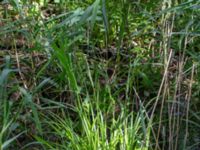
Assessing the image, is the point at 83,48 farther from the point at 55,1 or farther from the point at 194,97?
the point at 194,97

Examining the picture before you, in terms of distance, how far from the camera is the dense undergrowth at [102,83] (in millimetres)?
2006

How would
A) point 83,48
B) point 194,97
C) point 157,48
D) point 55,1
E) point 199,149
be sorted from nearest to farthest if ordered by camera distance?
point 199,149 < point 194,97 < point 157,48 < point 83,48 < point 55,1

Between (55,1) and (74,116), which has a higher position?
(55,1)

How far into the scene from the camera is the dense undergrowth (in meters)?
2.01

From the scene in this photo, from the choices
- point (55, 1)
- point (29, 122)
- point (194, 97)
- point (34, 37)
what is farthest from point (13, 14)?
point (194, 97)

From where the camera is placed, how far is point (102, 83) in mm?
2900

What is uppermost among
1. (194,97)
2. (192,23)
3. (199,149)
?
(192,23)

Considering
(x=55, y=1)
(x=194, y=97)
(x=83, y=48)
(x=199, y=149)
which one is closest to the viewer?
(x=199, y=149)

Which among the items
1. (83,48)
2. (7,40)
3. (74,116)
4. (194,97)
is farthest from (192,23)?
(7,40)

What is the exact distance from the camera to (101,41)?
329 cm

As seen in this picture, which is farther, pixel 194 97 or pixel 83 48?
pixel 83 48

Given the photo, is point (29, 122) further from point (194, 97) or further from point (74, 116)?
point (194, 97)

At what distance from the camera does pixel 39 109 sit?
7.93ft

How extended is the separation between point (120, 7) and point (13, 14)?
120 cm
